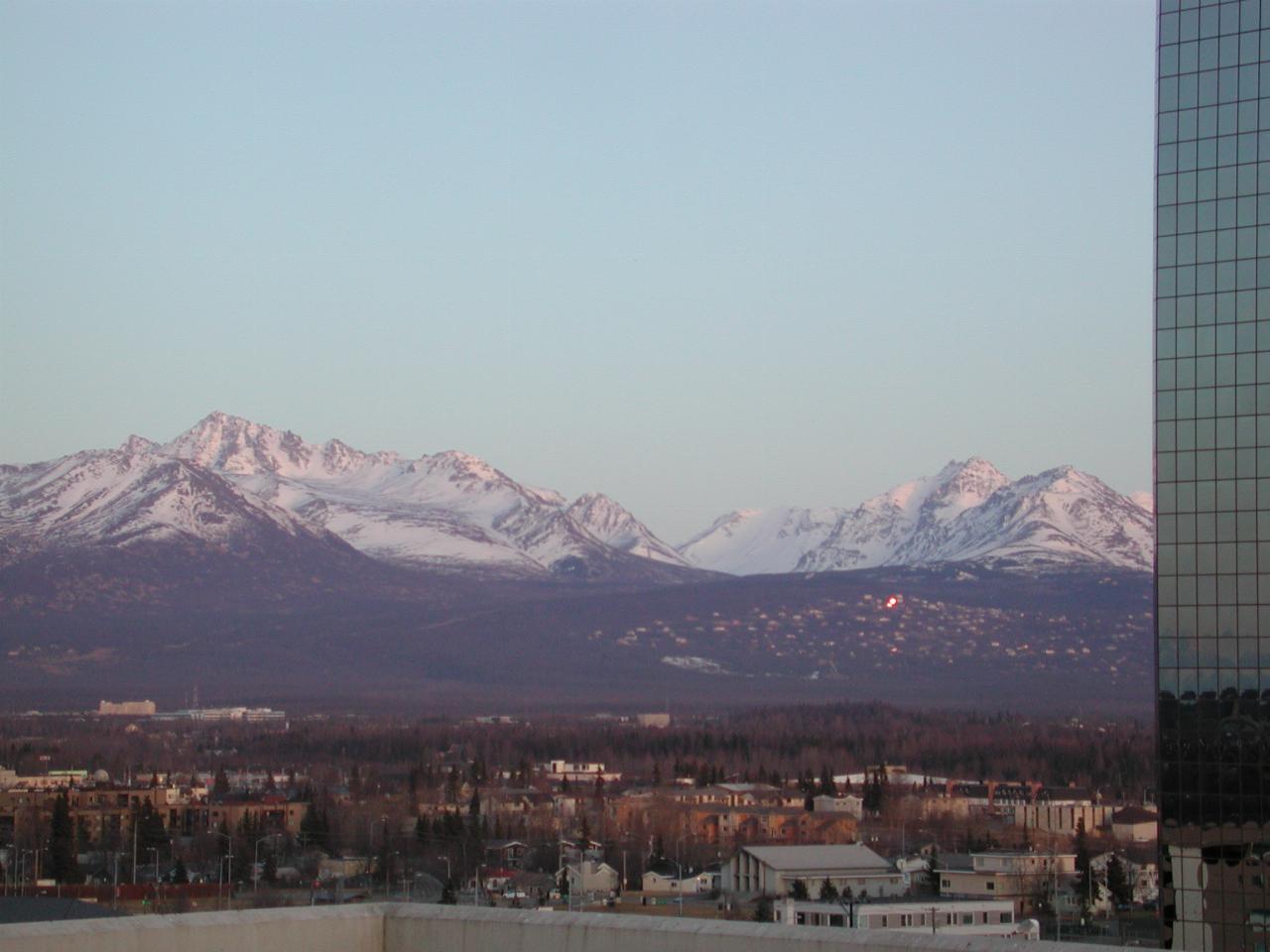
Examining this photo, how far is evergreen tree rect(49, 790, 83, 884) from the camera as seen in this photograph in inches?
4980

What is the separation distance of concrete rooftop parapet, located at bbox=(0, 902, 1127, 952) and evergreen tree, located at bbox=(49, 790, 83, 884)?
8969 cm

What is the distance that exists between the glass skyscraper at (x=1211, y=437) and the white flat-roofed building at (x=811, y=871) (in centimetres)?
4076

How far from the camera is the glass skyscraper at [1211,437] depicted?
72.5 metres

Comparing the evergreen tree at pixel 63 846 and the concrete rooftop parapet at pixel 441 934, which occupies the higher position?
the concrete rooftop parapet at pixel 441 934

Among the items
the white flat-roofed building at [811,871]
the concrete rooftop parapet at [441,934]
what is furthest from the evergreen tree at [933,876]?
the concrete rooftop parapet at [441,934]

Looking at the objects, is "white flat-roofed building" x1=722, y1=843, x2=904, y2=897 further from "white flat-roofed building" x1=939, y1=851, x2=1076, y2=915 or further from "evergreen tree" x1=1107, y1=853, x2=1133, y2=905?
"evergreen tree" x1=1107, y1=853, x2=1133, y2=905

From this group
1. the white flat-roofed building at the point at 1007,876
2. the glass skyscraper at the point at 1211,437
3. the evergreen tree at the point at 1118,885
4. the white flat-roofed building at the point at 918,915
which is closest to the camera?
the glass skyscraper at the point at 1211,437

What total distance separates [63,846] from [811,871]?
44.7m

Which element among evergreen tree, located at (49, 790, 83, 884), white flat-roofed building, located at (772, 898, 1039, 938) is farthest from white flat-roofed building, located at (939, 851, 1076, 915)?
evergreen tree, located at (49, 790, 83, 884)

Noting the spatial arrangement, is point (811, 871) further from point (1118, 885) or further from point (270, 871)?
point (270, 871)

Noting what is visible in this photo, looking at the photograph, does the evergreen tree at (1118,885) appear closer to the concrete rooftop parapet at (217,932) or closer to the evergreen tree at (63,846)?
the evergreen tree at (63,846)

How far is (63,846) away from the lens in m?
134

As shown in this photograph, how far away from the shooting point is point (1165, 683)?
243 ft

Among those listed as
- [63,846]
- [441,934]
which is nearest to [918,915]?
[63,846]
